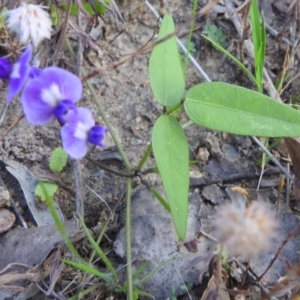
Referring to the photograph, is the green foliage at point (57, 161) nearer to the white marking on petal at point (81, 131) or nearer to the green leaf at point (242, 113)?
the green leaf at point (242, 113)

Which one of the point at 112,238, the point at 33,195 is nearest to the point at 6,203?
the point at 33,195

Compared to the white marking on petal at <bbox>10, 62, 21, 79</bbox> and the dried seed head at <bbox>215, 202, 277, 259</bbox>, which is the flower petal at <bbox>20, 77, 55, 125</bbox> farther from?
the dried seed head at <bbox>215, 202, 277, 259</bbox>

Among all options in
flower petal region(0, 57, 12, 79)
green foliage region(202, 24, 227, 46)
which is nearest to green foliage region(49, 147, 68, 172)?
flower petal region(0, 57, 12, 79)

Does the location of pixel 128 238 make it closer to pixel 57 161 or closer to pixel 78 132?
pixel 57 161

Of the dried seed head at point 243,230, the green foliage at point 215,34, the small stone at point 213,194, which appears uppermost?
the dried seed head at point 243,230

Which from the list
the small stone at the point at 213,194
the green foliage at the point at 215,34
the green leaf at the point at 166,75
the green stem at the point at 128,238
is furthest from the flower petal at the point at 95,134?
the green foliage at the point at 215,34
